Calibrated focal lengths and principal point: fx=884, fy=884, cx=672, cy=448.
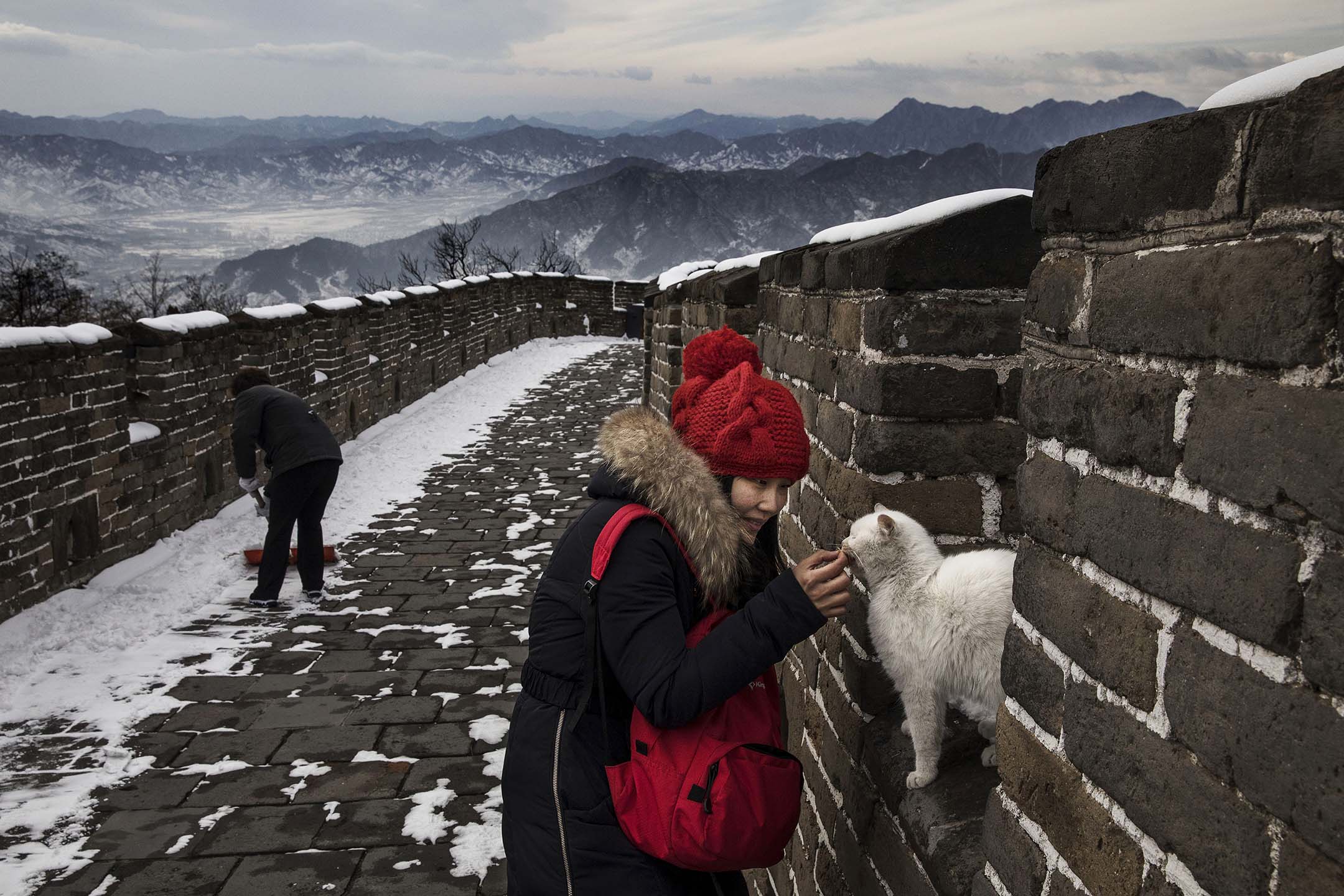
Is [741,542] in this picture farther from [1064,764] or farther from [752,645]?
[1064,764]

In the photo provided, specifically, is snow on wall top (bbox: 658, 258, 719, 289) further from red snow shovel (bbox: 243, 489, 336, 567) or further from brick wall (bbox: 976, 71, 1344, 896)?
brick wall (bbox: 976, 71, 1344, 896)

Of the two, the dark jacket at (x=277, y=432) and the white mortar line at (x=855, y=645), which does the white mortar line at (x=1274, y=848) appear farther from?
the dark jacket at (x=277, y=432)

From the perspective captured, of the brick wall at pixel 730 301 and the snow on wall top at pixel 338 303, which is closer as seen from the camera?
the brick wall at pixel 730 301

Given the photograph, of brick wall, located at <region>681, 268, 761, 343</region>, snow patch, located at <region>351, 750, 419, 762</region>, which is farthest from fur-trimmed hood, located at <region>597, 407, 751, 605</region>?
snow patch, located at <region>351, 750, 419, 762</region>

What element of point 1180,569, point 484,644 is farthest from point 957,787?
point 484,644

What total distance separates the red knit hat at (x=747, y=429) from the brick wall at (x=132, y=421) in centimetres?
575

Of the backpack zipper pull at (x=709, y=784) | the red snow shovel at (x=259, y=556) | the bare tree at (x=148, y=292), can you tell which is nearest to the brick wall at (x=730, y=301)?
the backpack zipper pull at (x=709, y=784)

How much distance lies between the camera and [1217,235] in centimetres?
94

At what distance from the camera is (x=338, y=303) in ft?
40.9

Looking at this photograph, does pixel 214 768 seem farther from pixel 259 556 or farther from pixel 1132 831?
pixel 1132 831

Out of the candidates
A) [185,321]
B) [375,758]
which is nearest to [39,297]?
[185,321]

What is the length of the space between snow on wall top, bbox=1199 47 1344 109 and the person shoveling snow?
6.38 meters

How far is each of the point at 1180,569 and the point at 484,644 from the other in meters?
5.29

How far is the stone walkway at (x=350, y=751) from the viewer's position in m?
3.57
